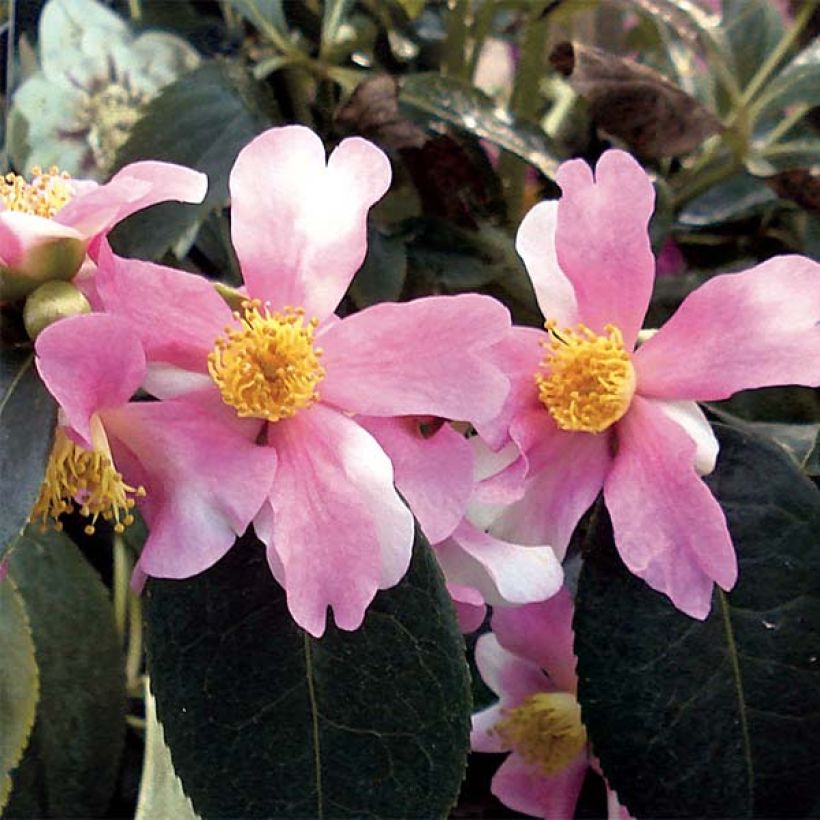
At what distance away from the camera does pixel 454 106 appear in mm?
509

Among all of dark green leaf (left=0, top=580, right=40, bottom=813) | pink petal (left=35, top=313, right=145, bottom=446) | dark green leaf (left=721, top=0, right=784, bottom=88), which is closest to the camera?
pink petal (left=35, top=313, right=145, bottom=446)

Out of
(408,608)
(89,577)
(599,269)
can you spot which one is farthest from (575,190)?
(89,577)

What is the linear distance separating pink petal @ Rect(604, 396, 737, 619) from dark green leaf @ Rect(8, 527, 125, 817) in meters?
0.27

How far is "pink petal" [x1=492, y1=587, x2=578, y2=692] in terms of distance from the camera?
1.45 feet

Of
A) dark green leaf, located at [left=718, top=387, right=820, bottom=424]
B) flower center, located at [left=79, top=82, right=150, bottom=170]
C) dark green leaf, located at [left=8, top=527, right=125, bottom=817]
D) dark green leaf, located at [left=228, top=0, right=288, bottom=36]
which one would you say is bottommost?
dark green leaf, located at [left=8, top=527, right=125, bottom=817]

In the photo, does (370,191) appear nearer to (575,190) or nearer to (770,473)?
(575,190)

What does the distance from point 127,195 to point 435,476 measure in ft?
0.39

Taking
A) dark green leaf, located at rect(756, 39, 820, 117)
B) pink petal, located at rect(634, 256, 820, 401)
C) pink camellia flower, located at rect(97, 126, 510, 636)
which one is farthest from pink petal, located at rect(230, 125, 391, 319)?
dark green leaf, located at rect(756, 39, 820, 117)

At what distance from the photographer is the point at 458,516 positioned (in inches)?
12.6

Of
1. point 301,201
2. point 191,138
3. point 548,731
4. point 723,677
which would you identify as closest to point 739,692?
point 723,677

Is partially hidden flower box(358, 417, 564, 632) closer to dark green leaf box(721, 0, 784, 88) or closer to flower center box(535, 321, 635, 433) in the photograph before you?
flower center box(535, 321, 635, 433)

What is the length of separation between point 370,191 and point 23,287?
104 mm

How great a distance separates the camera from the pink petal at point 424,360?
0.31 m

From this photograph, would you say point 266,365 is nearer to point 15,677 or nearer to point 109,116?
point 15,677
